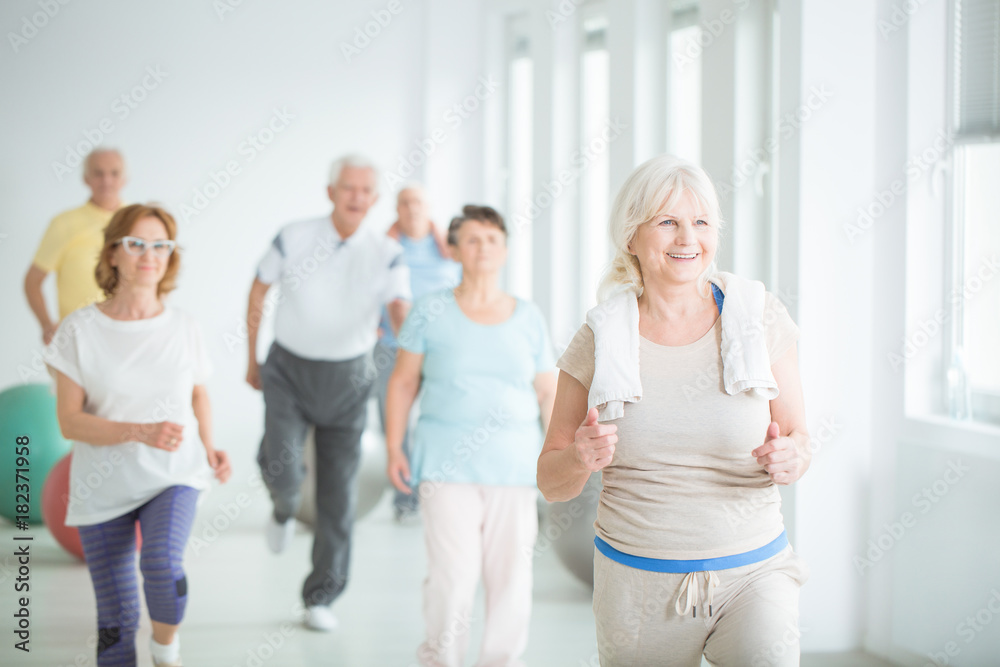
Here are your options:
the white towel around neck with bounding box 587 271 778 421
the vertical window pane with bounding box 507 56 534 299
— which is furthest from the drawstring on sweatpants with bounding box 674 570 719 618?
the vertical window pane with bounding box 507 56 534 299

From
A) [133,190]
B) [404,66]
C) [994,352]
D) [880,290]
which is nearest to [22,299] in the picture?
[133,190]

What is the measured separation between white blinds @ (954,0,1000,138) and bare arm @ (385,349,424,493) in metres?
2.04

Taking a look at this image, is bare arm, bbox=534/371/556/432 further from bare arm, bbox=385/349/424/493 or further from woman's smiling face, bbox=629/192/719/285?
woman's smiling face, bbox=629/192/719/285

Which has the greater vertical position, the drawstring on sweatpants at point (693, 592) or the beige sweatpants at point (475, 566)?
the drawstring on sweatpants at point (693, 592)

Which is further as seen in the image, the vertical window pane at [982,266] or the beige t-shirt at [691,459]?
the vertical window pane at [982,266]

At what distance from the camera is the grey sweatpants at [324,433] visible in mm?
3518

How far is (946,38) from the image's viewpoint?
3.11 metres

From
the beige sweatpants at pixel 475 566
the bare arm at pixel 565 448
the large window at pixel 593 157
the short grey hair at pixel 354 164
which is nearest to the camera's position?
the bare arm at pixel 565 448

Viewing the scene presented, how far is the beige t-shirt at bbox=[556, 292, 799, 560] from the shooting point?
1706mm

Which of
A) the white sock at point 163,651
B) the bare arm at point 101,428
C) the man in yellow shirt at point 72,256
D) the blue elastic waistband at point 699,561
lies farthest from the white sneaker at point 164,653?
the man in yellow shirt at point 72,256

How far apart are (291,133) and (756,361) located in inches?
223

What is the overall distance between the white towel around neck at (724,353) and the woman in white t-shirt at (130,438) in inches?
51.0

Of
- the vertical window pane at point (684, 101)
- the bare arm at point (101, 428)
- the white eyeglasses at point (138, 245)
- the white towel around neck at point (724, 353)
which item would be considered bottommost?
the bare arm at point (101, 428)

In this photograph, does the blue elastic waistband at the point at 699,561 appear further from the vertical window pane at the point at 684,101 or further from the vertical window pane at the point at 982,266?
the vertical window pane at the point at 684,101
